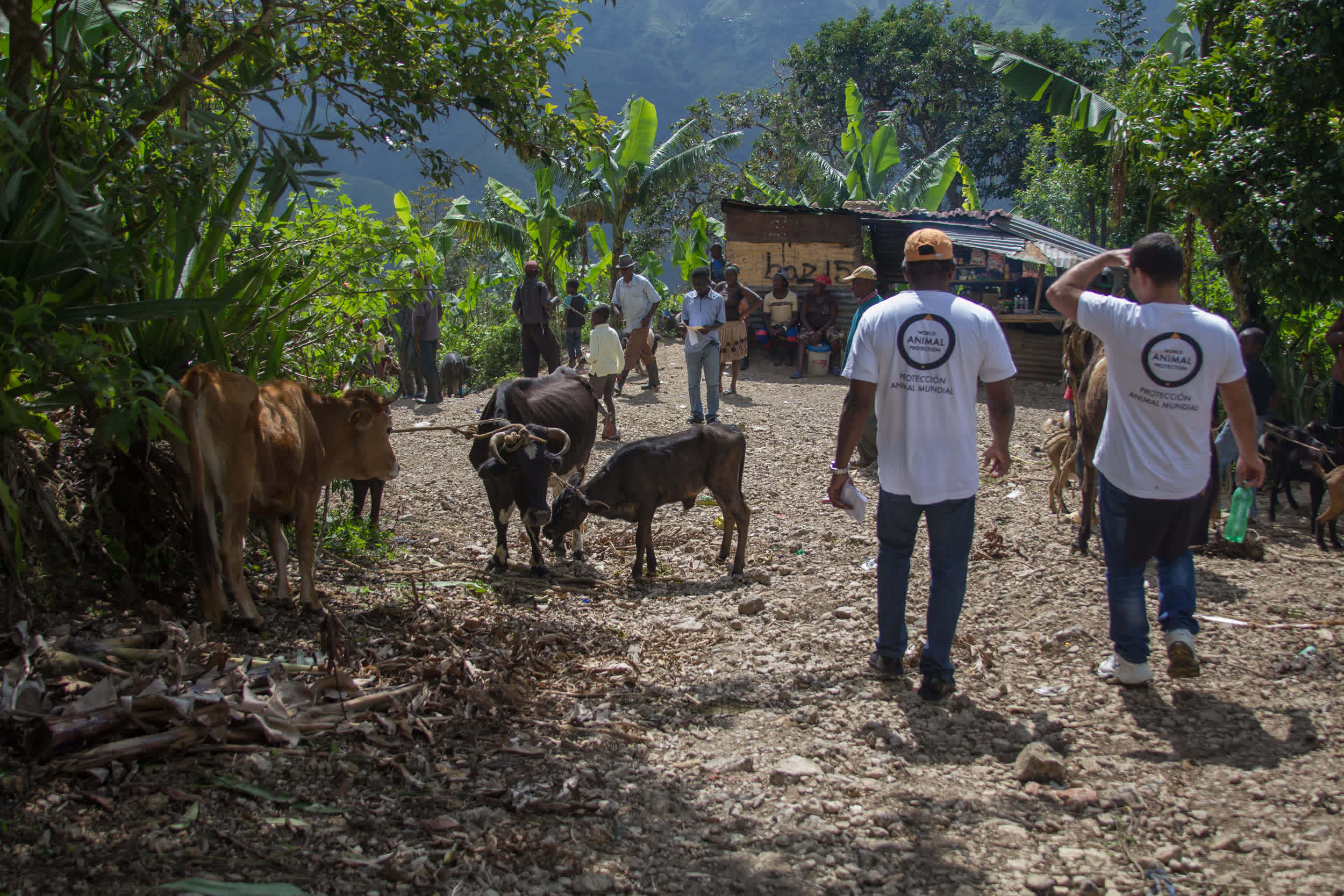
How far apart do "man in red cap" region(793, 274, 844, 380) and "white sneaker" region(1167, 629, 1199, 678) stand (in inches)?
595

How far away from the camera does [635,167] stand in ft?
79.0

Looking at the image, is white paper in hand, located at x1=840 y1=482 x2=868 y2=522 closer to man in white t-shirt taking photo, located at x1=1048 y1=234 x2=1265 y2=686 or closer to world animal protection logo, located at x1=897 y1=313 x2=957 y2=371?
world animal protection logo, located at x1=897 y1=313 x2=957 y2=371

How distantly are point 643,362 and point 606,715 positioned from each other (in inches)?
548

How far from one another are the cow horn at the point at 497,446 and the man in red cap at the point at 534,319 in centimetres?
698

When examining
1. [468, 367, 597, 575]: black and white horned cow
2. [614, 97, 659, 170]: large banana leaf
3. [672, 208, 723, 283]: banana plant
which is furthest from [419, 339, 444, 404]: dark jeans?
[468, 367, 597, 575]: black and white horned cow

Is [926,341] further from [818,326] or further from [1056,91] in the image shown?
[1056,91]

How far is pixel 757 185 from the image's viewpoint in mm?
25719

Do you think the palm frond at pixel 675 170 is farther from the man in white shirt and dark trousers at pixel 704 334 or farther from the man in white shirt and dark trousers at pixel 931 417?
the man in white shirt and dark trousers at pixel 931 417

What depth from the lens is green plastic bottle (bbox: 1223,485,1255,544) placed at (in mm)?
6574

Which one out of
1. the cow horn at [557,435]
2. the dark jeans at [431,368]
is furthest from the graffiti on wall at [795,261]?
the cow horn at [557,435]

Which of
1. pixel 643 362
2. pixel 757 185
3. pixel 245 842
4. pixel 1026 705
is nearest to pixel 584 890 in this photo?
pixel 245 842

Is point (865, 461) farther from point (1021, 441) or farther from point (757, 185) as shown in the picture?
point (757, 185)

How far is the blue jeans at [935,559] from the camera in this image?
4965 millimetres

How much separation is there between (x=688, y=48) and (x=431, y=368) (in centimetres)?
14112
